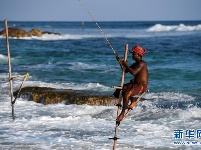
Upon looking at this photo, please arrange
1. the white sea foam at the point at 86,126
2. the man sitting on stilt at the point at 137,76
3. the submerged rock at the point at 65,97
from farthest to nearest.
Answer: the submerged rock at the point at 65,97, the white sea foam at the point at 86,126, the man sitting on stilt at the point at 137,76

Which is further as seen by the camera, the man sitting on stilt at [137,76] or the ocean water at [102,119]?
the ocean water at [102,119]

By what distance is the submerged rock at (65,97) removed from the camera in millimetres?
14477

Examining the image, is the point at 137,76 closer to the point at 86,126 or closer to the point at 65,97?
the point at 86,126

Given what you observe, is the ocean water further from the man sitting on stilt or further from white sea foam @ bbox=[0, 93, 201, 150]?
the man sitting on stilt

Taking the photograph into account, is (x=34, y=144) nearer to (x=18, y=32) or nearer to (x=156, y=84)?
(x=156, y=84)

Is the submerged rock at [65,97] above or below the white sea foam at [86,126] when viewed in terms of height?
above

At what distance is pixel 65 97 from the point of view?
49.0 feet

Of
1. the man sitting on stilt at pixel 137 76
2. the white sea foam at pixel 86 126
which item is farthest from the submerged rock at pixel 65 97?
the man sitting on stilt at pixel 137 76

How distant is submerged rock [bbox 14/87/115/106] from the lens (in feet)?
47.5

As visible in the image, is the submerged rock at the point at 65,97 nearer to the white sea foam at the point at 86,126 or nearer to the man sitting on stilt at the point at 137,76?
the white sea foam at the point at 86,126

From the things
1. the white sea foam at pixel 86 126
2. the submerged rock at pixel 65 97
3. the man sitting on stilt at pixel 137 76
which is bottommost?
the white sea foam at pixel 86 126

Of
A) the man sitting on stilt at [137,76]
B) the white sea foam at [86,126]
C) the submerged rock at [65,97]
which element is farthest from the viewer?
the submerged rock at [65,97]

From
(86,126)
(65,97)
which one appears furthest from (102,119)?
(65,97)

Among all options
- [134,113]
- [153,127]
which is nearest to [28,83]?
[134,113]
